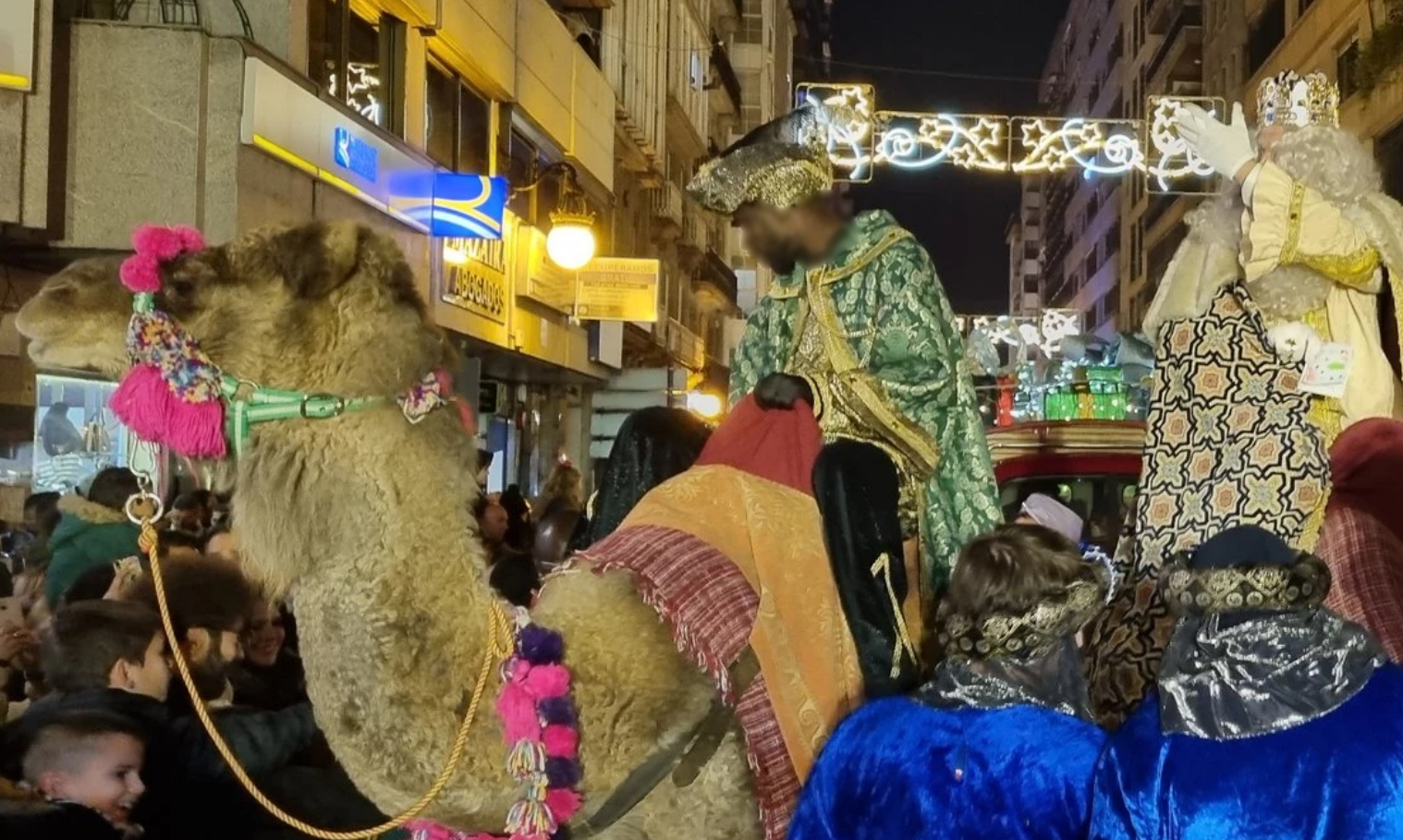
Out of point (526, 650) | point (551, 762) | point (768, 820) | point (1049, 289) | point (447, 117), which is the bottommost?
point (768, 820)

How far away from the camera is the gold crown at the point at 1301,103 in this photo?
4.51 meters

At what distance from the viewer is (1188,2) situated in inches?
1933

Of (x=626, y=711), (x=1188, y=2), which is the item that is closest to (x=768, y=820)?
(x=626, y=711)

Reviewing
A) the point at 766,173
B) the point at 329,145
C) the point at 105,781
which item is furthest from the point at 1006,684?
the point at 329,145

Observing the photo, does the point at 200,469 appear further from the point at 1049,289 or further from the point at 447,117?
the point at 1049,289

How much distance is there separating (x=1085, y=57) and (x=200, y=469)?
9228 centimetres

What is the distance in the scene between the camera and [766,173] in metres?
4.12

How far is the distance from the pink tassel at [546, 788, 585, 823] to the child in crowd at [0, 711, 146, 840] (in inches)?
50.4

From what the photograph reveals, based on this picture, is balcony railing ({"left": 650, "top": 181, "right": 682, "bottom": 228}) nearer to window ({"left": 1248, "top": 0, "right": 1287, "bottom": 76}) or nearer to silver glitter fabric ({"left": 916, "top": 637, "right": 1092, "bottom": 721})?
window ({"left": 1248, "top": 0, "right": 1287, "bottom": 76})

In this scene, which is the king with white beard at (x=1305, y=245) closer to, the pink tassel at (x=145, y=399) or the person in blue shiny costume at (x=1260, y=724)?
the person in blue shiny costume at (x=1260, y=724)

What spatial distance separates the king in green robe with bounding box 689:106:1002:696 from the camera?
413cm

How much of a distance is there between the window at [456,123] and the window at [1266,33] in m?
23.0

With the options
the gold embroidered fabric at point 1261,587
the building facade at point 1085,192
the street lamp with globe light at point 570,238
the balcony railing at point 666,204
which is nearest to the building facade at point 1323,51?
the street lamp with globe light at point 570,238

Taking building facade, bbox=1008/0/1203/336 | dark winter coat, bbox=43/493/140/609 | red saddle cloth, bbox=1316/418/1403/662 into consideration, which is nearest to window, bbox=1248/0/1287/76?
building facade, bbox=1008/0/1203/336
